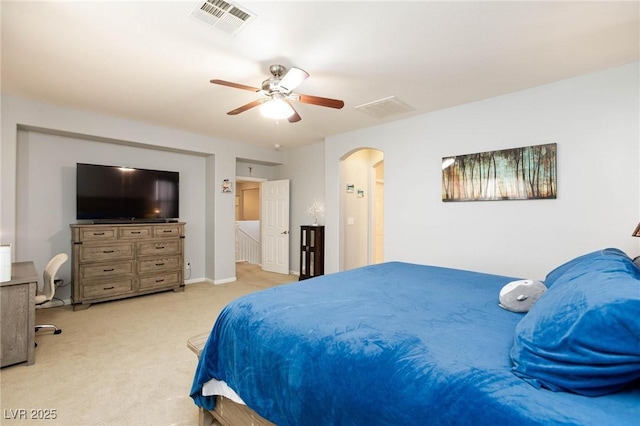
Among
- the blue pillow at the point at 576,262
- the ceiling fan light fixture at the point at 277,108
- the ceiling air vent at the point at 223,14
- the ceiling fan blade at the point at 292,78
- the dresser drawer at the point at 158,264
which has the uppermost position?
the ceiling air vent at the point at 223,14

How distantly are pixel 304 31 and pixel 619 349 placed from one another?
2428 millimetres

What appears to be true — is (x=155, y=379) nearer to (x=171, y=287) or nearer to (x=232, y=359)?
(x=232, y=359)

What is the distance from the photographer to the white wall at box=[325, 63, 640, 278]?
109 inches

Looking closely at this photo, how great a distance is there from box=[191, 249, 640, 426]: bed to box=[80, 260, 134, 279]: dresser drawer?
3270 millimetres

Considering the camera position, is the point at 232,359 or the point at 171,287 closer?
the point at 232,359

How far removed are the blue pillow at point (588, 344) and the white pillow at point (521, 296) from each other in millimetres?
547

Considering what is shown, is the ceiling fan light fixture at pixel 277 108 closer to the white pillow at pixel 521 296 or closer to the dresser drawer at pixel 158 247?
the white pillow at pixel 521 296

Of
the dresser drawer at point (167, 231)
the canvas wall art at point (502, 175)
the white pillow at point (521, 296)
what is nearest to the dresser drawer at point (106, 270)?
the dresser drawer at point (167, 231)

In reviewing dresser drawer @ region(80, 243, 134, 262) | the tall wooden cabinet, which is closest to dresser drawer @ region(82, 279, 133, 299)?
dresser drawer @ region(80, 243, 134, 262)

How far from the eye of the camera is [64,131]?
3.96 metres

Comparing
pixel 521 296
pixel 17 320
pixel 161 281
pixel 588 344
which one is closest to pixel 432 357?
pixel 588 344

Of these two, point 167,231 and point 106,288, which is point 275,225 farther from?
point 106,288

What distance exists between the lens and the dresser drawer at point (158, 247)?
14.6ft

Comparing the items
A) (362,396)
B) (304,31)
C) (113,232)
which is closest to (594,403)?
(362,396)
